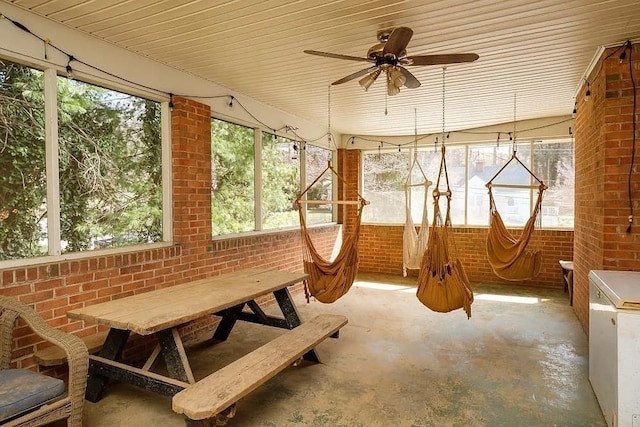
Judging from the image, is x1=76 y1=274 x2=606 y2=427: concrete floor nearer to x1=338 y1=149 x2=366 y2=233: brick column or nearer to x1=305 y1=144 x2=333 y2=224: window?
x1=305 y1=144 x2=333 y2=224: window

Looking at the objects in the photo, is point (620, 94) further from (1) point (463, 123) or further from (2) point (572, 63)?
(1) point (463, 123)

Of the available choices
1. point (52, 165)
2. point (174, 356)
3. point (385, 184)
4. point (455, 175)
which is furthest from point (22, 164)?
point (455, 175)

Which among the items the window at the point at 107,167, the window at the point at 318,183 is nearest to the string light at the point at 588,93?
the window at the point at 318,183

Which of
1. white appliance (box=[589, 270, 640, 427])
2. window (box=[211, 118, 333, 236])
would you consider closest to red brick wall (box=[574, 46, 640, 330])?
white appliance (box=[589, 270, 640, 427])

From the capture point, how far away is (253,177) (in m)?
4.27

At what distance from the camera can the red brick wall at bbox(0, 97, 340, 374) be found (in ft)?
7.18

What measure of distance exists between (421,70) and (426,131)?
2.72m

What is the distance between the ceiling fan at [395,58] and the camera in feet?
6.86

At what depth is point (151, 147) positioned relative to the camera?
3.06 m

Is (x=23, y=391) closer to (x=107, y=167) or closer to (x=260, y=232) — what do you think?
(x=107, y=167)

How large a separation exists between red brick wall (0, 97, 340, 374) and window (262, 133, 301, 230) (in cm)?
30

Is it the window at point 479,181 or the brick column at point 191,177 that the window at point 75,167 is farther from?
the window at point 479,181

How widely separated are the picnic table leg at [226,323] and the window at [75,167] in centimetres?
87

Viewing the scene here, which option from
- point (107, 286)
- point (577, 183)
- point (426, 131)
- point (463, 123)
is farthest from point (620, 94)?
point (107, 286)
